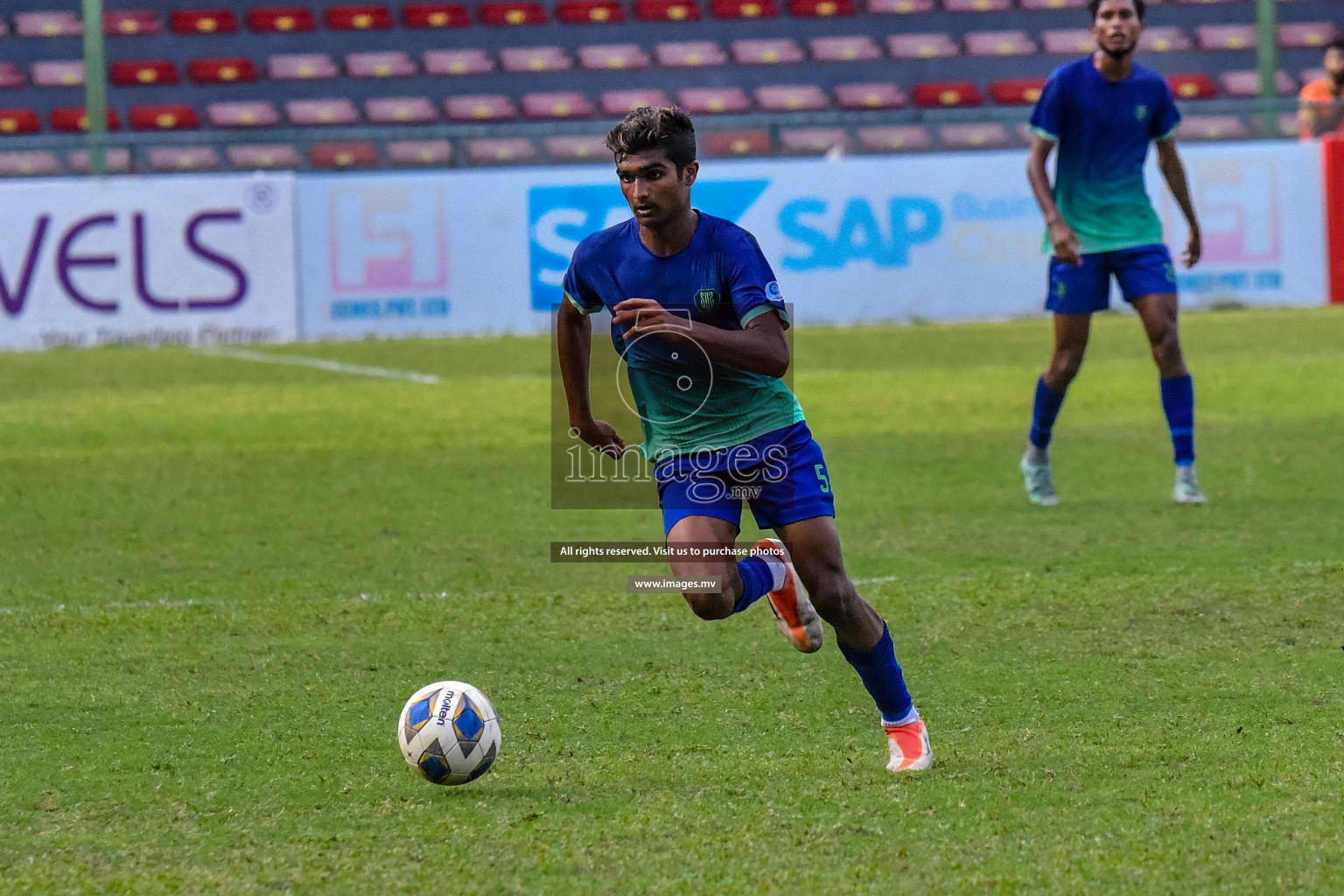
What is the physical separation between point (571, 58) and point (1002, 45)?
6.01 m

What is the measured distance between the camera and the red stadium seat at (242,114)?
83.4 feet

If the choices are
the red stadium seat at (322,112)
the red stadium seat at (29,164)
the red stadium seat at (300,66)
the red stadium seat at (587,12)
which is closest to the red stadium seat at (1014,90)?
the red stadium seat at (587,12)

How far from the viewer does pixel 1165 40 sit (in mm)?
26625

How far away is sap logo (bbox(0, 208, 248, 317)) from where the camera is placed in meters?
17.4

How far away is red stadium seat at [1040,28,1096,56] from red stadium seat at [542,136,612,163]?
10175mm

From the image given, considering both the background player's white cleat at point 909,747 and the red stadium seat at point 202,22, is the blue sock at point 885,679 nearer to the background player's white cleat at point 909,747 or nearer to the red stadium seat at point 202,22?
the background player's white cleat at point 909,747

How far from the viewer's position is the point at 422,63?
26359mm

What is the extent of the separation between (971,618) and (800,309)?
1216cm

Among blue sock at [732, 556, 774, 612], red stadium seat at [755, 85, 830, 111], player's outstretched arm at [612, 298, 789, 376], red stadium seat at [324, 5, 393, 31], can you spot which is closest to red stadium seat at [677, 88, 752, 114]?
red stadium seat at [755, 85, 830, 111]

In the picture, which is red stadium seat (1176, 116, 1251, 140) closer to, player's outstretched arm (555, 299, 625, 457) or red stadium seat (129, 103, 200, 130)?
red stadium seat (129, 103, 200, 130)

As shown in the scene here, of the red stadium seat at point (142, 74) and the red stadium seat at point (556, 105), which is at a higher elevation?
the red stadium seat at point (142, 74)

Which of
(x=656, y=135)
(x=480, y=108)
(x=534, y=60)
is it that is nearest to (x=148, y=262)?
(x=480, y=108)

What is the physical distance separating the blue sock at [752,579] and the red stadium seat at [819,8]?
22.9 meters

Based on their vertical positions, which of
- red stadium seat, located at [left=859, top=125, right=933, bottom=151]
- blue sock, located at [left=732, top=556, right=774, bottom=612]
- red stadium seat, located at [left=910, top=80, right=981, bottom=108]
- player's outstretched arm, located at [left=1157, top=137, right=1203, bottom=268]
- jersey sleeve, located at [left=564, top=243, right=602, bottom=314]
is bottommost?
blue sock, located at [left=732, top=556, right=774, bottom=612]
